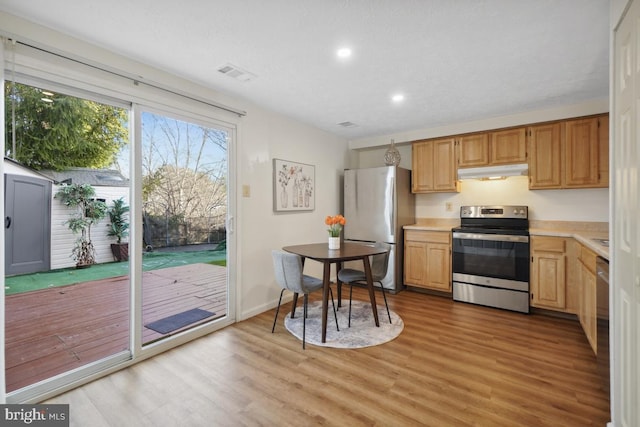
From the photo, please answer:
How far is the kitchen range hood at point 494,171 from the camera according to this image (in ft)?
11.7

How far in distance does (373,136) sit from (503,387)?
3.69 meters

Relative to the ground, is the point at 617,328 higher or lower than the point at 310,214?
lower

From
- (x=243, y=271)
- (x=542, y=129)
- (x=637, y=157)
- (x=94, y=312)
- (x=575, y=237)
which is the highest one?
(x=542, y=129)

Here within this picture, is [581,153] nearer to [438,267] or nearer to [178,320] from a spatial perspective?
[438,267]

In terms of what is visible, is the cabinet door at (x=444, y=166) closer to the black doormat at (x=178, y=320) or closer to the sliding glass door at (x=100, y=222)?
the sliding glass door at (x=100, y=222)

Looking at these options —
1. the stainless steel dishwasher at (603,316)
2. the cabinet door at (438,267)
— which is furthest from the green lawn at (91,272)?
the stainless steel dishwasher at (603,316)

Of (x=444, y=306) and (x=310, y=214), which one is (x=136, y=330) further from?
(x=444, y=306)

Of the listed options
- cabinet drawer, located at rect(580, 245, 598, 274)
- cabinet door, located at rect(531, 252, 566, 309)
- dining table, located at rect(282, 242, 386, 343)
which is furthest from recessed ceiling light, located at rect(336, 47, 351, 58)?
cabinet door, located at rect(531, 252, 566, 309)

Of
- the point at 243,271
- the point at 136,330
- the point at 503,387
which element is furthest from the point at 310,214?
the point at 503,387

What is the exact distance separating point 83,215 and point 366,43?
2.43 meters

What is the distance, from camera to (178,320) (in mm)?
2949

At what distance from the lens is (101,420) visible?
1.68 meters

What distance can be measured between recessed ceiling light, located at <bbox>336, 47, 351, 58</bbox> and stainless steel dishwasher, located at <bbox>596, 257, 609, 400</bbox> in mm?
2181

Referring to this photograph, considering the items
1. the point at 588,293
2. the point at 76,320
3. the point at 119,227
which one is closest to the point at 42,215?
the point at 119,227
